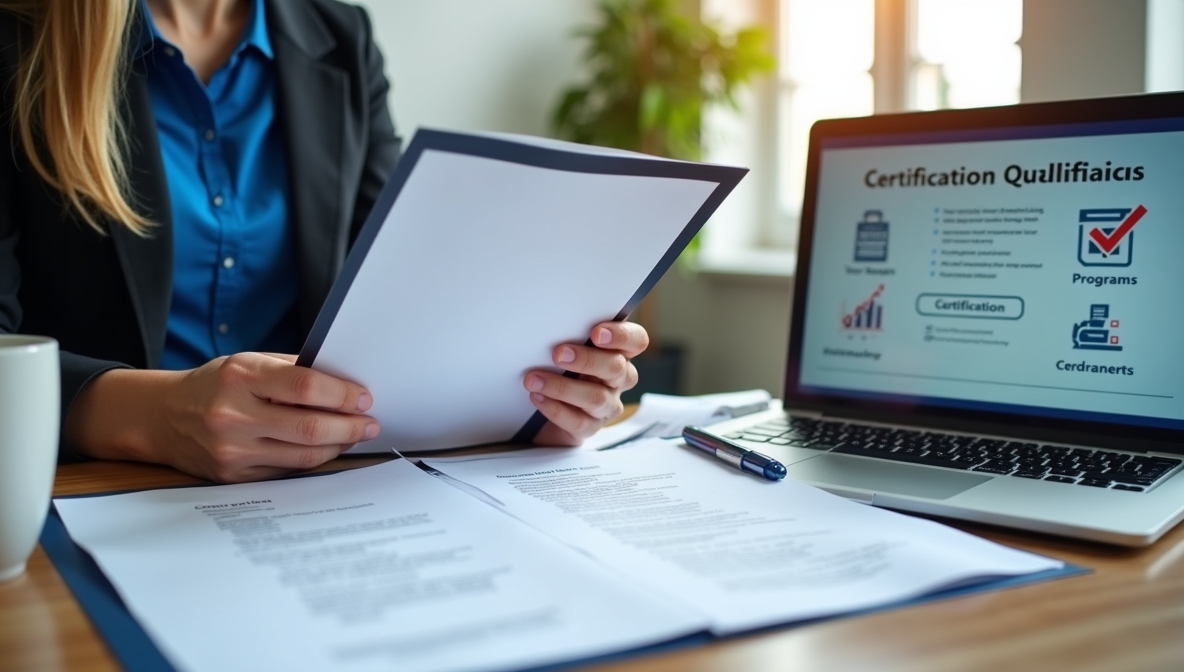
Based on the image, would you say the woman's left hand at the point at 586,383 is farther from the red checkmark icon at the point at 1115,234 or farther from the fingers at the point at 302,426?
the red checkmark icon at the point at 1115,234

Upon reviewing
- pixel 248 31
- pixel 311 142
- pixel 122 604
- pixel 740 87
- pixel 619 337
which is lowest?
pixel 122 604

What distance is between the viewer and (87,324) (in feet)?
3.59

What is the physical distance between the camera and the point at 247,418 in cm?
71

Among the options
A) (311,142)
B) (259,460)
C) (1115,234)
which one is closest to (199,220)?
(311,142)

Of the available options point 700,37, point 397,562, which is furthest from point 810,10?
point 397,562

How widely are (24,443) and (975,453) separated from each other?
658mm

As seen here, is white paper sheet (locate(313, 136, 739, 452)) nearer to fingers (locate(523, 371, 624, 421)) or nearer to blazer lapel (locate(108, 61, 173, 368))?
fingers (locate(523, 371, 624, 421))

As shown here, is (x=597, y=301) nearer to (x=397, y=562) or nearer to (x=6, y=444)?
(x=397, y=562)

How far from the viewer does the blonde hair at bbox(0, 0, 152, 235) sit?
3.14 feet

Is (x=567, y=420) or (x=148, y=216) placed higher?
(x=148, y=216)

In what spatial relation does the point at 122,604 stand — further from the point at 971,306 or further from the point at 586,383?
the point at 971,306

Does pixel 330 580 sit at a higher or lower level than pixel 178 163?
lower

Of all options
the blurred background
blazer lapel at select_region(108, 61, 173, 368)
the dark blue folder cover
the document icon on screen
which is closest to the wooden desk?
the dark blue folder cover

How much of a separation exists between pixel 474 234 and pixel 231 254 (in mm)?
627
